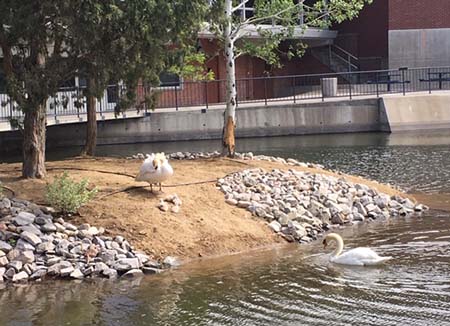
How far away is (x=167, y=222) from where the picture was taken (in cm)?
1291

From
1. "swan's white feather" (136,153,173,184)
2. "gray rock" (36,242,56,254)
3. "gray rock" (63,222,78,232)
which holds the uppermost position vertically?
"swan's white feather" (136,153,173,184)

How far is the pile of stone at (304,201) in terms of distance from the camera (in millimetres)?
14172

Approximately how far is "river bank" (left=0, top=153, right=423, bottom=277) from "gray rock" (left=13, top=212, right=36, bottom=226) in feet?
0.26

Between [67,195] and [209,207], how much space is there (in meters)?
2.67

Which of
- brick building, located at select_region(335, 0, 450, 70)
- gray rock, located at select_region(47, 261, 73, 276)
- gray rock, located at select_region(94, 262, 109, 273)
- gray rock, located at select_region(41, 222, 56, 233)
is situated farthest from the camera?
brick building, located at select_region(335, 0, 450, 70)

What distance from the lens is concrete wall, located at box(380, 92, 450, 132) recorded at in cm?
3456

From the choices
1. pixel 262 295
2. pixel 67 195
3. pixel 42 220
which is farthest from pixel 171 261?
pixel 262 295

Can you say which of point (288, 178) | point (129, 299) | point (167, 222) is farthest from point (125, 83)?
point (129, 299)

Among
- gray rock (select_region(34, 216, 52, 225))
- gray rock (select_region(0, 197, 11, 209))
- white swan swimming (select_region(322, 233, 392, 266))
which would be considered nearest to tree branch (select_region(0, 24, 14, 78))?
gray rock (select_region(0, 197, 11, 209))

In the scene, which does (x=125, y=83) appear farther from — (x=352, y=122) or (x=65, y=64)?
(x=352, y=122)

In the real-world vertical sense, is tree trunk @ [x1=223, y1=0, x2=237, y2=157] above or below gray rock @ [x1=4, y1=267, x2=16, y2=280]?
above

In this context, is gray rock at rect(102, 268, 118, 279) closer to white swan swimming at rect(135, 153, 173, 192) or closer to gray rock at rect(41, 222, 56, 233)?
gray rock at rect(41, 222, 56, 233)

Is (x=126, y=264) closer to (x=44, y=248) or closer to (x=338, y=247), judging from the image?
(x=44, y=248)

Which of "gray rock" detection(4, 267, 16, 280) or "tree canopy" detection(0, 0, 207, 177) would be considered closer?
"gray rock" detection(4, 267, 16, 280)
